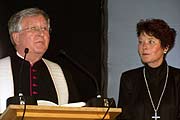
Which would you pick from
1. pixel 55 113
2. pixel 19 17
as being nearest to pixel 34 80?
pixel 19 17

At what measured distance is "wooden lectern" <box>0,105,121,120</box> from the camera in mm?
2383

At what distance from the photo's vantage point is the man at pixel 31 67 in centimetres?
348

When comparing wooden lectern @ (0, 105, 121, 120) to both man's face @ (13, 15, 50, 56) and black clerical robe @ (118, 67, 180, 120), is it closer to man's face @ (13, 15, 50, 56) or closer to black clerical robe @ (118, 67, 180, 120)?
man's face @ (13, 15, 50, 56)

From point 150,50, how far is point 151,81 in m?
0.23

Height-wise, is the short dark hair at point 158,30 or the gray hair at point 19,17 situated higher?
the gray hair at point 19,17

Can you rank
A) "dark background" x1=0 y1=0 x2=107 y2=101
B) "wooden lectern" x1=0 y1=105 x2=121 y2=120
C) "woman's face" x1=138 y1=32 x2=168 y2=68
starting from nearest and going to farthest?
"wooden lectern" x1=0 y1=105 x2=121 y2=120
"woman's face" x1=138 y1=32 x2=168 y2=68
"dark background" x1=0 y1=0 x2=107 y2=101

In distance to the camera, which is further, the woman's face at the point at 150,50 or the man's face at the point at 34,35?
the woman's face at the point at 150,50

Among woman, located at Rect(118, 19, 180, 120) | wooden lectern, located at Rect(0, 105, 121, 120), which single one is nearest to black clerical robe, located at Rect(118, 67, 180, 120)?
woman, located at Rect(118, 19, 180, 120)

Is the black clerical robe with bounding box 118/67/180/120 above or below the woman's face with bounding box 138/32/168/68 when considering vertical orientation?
below

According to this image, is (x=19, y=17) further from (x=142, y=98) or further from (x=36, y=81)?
(x=142, y=98)

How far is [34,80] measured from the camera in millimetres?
3613

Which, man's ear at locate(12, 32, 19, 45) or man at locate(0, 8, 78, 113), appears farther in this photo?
man's ear at locate(12, 32, 19, 45)

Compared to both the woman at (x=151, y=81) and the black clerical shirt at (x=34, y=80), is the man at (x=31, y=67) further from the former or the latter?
the woman at (x=151, y=81)

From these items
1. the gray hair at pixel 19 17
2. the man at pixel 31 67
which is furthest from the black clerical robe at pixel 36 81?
the gray hair at pixel 19 17
